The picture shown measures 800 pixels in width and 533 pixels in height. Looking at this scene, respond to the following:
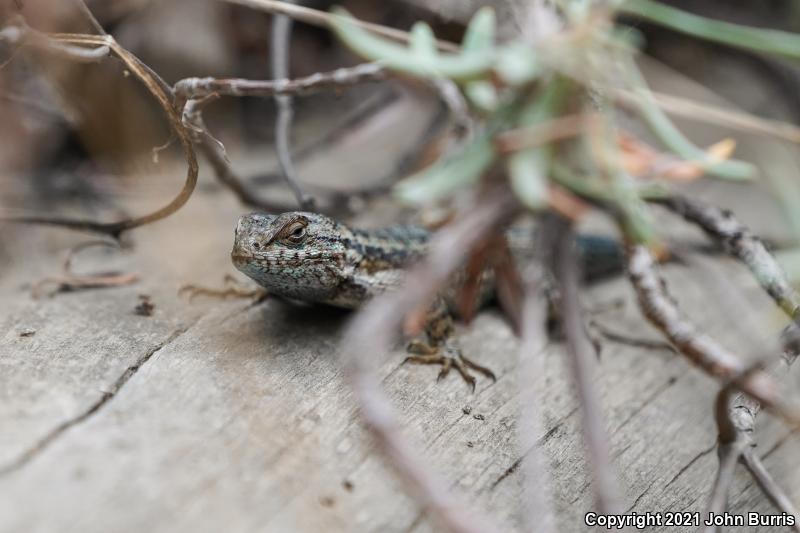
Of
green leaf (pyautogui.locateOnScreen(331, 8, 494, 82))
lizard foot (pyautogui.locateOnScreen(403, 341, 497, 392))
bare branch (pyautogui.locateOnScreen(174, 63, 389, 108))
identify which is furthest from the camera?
lizard foot (pyautogui.locateOnScreen(403, 341, 497, 392))

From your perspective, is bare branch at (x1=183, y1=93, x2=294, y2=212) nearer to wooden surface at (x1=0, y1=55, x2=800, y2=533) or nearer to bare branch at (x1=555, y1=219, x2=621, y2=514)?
wooden surface at (x1=0, y1=55, x2=800, y2=533)

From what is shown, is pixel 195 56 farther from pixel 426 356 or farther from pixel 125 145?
pixel 426 356

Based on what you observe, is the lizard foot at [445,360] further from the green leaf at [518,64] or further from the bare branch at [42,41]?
the bare branch at [42,41]

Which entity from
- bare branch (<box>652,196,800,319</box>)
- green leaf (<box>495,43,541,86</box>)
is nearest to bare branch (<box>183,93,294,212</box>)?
green leaf (<box>495,43,541,86</box>)

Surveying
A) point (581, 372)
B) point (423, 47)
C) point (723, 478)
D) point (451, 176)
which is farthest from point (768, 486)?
point (423, 47)

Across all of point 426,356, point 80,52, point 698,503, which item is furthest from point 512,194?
point 80,52

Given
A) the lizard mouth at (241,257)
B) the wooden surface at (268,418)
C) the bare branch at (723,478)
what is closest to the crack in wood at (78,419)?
the wooden surface at (268,418)
